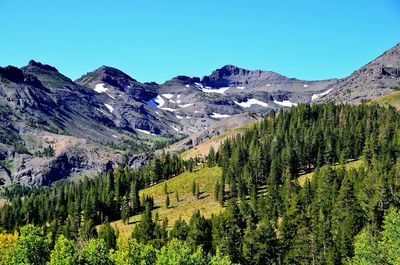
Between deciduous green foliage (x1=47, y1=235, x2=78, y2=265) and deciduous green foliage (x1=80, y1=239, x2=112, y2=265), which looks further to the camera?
deciduous green foliage (x1=80, y1=239, x2=112, y2=265)

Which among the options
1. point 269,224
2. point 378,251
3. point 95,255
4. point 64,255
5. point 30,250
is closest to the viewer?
point 64,255

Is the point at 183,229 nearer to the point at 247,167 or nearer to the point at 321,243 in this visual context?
the point at 321,243

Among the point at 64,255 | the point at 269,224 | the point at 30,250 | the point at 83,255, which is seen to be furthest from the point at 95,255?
the point at 269,224

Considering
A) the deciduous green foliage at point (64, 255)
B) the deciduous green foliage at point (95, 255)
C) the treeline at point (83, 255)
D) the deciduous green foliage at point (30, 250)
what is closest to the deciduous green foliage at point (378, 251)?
the treeline at point (83, 255)

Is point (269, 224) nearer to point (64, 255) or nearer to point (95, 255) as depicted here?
point (95, 255)

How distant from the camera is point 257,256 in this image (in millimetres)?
110312

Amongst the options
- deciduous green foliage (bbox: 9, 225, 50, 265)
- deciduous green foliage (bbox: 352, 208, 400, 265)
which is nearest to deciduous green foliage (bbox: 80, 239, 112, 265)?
deciduous green foliage (bbox: 9, 225, 50, 265)

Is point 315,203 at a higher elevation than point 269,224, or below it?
higher

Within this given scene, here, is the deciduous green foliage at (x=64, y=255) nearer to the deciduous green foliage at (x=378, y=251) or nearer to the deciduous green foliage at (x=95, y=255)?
the deciduous green foliage at (x=95, y=255)

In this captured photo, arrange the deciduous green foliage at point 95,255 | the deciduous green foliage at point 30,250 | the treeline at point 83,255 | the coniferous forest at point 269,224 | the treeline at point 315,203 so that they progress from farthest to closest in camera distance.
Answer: the treeline at point 315,203, the coniferous forest at point 269,224, the deciduous green foliage at point 30,250, the deciduous green foliage at point 95,255, the treeline at point 83,255

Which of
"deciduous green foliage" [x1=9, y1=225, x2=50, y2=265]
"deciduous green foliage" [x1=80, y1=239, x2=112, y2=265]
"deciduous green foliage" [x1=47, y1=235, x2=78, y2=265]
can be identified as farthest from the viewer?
"deciduous green foliage" [x1=9, y1=225, x2=50, y2=265]

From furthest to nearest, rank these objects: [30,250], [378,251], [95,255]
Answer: [378,251] → [30,250] → [95,255]

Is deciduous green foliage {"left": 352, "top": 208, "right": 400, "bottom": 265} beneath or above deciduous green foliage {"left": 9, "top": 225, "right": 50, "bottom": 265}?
beneath

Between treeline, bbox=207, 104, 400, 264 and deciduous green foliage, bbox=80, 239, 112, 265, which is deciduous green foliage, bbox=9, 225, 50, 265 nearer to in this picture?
deciduous green foliage, bbox=80, 239, 112, 265
